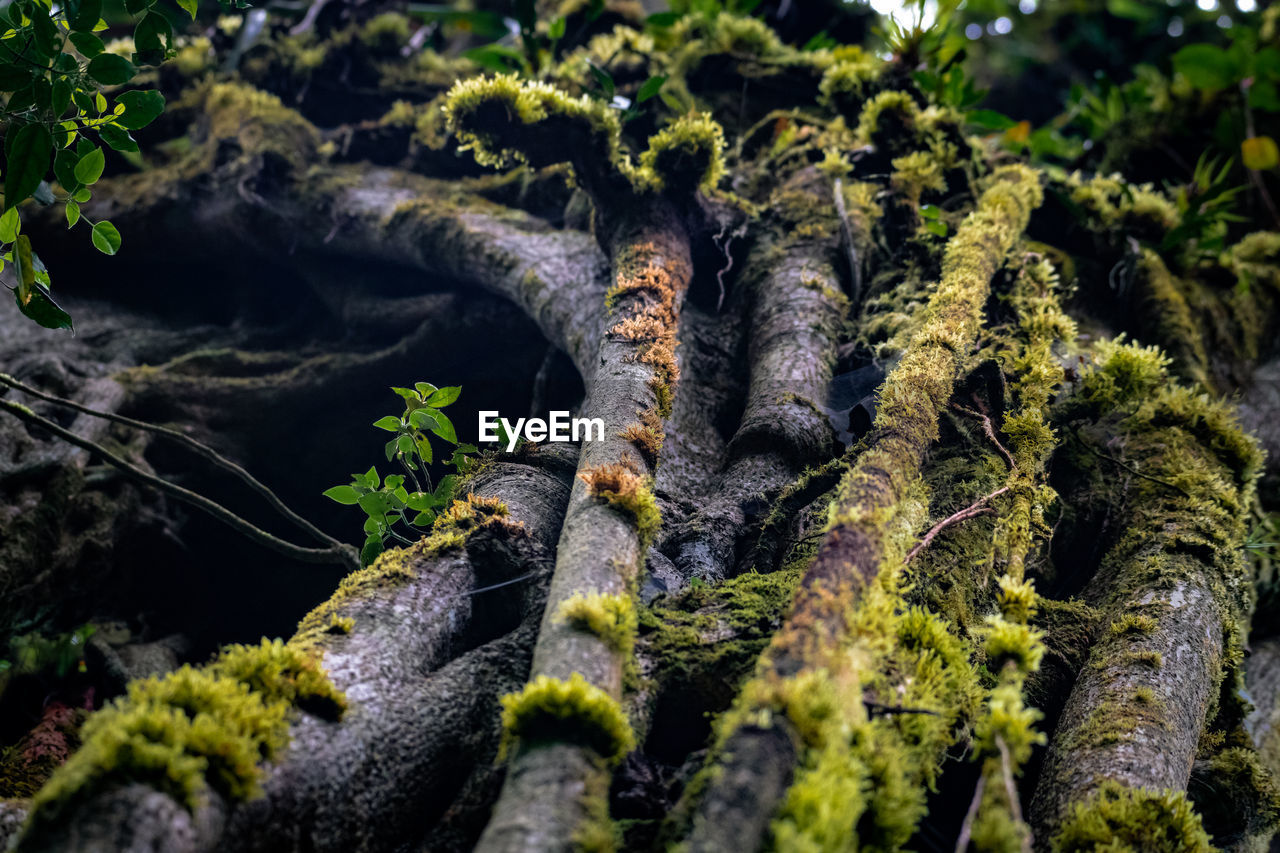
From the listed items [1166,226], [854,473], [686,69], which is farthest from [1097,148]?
[854,473]

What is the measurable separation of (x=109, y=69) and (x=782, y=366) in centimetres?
248

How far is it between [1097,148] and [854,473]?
4.73 metres

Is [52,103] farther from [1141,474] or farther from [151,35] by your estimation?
[1141,474]

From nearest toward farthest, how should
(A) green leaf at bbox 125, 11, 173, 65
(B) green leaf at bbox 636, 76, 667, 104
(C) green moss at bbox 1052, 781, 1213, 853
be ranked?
(C) green moss at bbox 1052, 781, 1213, 853 < (A) green leaf at bbox 125, 11, 173, 65 < (B) green leaf at bbox 636, 76, 667, 104

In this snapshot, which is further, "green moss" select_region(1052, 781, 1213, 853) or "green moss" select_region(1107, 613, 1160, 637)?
"green moss" select_region(1107, 613, 1160, 637)

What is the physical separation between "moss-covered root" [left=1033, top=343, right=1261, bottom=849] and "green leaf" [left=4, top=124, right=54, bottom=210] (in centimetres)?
320

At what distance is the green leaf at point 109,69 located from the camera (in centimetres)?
217

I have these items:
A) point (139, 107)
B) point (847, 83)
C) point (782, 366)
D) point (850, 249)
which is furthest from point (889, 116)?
point (139, 107)

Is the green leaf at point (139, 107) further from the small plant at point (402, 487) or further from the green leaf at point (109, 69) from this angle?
the small plant at point (402, 487)

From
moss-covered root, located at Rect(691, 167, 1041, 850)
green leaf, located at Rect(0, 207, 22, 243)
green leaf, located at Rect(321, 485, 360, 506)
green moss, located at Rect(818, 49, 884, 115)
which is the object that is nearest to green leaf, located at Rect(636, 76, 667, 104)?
green moss, located at Rect(818, 49, 884, 115)

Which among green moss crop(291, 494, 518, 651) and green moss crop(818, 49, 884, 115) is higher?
green moss crop(818, 49, 884, 115)

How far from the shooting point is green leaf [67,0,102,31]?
216 cm

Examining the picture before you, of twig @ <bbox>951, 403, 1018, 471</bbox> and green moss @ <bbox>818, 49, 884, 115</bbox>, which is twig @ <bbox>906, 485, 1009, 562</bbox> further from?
green moss @ <bbox>818, 49, 884, 115</bbox>

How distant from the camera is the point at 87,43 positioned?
87.2 inches
